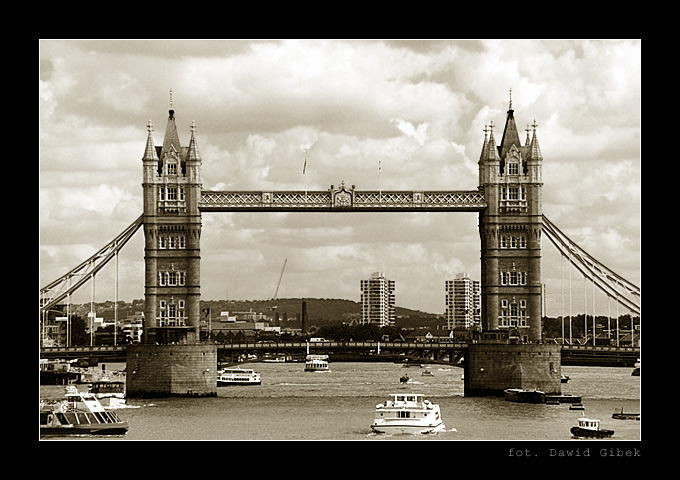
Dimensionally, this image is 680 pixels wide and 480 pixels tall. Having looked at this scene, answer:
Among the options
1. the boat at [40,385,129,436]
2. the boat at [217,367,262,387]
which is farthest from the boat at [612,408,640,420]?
the boat at [217,367,262,387]

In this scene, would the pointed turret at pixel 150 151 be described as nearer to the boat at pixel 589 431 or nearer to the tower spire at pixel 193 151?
the tower spire at pixel 193 151

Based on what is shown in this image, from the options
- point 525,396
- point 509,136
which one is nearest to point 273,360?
point 509,136

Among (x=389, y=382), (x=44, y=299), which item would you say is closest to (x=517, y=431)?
(x=44, y=299)

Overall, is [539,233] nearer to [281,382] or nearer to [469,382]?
[469,382]

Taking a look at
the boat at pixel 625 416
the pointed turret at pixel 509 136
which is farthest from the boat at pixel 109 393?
the pointed turret at pixel 509 136

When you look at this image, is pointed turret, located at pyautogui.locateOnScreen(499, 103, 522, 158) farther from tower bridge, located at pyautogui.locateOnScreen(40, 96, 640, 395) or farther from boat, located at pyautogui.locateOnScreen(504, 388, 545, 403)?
boat, located at pyautogui.locateOnScreen(504, 388, 545, 403)

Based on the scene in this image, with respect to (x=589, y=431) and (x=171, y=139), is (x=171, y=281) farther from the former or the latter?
(x=589, y=431)

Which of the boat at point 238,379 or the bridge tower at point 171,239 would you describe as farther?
the boat at point 238,379
